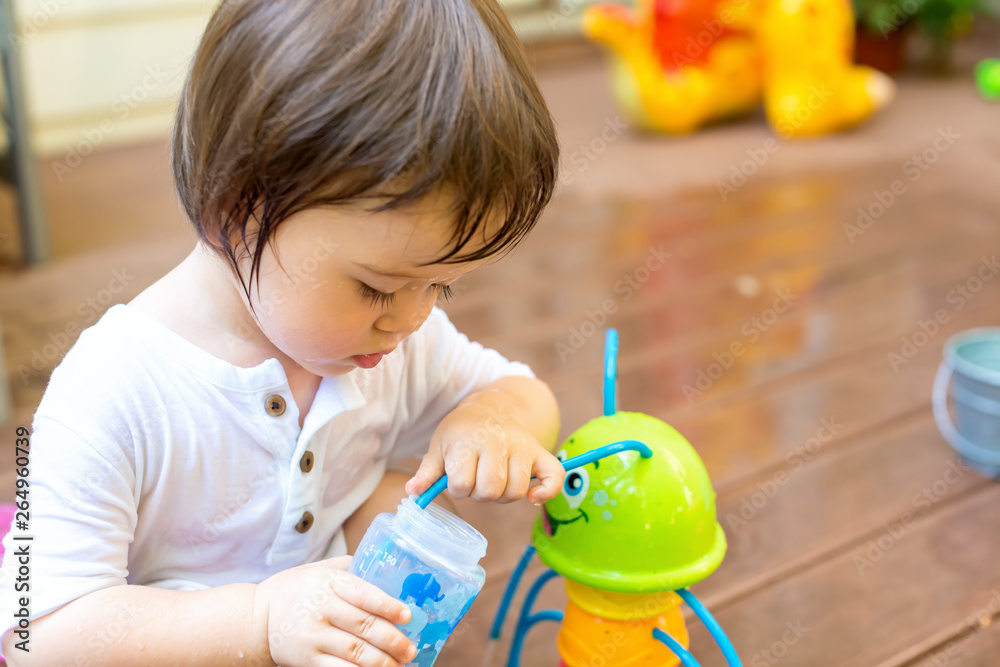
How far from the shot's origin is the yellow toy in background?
2.79m

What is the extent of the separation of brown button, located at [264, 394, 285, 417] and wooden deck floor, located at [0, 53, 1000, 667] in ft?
1.27

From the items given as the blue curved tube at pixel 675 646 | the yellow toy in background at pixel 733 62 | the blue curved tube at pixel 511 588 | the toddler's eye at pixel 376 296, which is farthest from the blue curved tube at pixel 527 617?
the yellow toy in background at pixel 733 62

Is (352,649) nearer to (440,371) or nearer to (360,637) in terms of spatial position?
(360,637)

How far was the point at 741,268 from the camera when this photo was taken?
80.4 inches

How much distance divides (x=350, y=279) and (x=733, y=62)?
8.14 feet

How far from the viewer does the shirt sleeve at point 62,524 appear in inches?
27.3

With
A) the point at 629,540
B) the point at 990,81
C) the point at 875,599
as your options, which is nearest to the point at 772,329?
the point at 875,599

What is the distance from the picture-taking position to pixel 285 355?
2.66ft

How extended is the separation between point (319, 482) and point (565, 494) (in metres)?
0.20

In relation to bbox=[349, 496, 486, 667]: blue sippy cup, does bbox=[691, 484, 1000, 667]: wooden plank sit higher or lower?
lower

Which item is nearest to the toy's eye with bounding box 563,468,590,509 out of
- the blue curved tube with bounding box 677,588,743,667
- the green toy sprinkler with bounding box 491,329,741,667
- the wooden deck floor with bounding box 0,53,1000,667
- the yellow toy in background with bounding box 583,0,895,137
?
the green toy sprinkler with bounding box 491,329,741,667

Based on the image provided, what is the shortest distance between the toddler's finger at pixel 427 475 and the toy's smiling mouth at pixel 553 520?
0.37ft

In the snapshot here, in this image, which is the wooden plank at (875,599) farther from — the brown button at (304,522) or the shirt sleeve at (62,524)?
the shirt sleeve at (62,524)

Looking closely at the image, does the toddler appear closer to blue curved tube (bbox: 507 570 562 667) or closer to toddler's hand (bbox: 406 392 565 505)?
toddler's hand (bbox: 406 392 565 505)
